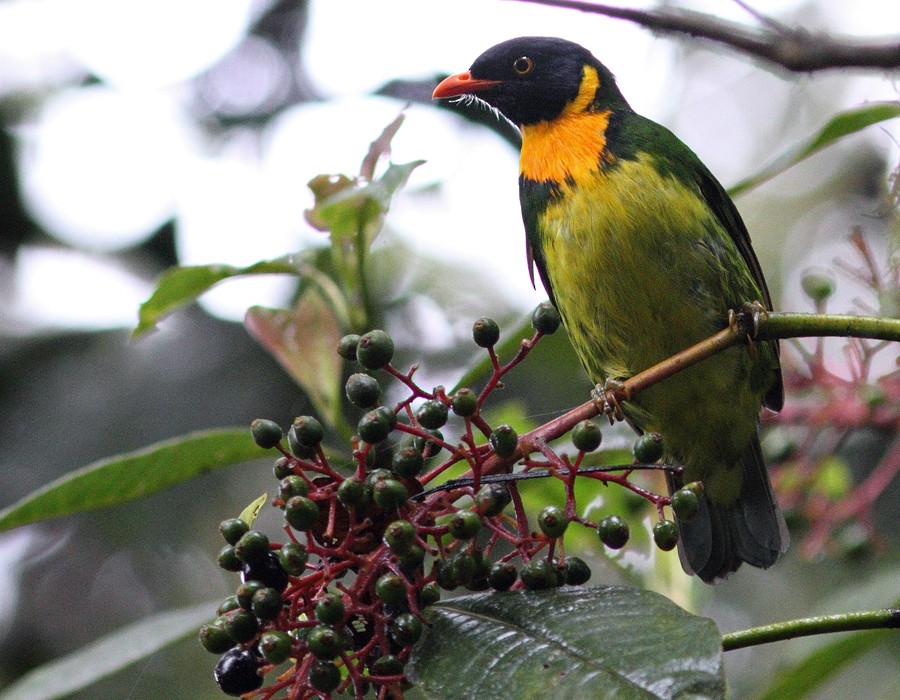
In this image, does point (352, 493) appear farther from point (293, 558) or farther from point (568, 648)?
point (568, 648)

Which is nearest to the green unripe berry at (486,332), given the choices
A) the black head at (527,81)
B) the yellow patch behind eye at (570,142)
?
the yellow patch behind eye at (570,142)

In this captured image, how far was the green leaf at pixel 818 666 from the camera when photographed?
220 centimetres

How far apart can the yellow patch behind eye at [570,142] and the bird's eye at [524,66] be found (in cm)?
17

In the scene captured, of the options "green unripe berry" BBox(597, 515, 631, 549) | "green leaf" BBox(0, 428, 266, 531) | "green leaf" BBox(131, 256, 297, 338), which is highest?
"green unripe berry" BBox(597, 515, 631, 549)

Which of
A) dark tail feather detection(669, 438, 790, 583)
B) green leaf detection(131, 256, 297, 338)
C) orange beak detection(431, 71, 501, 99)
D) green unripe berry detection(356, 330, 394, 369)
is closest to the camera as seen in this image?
green unripe berry detection(356, 330, 394, 369)

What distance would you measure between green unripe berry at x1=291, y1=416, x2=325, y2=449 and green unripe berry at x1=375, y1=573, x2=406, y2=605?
0.85ft

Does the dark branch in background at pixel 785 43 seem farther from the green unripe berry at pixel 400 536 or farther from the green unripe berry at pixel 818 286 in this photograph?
the green unripe berry at pixel 818 286

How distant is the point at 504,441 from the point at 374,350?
26cm

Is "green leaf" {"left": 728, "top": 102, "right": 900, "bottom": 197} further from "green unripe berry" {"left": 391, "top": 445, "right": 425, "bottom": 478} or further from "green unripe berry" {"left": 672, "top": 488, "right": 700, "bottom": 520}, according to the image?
"green unripe berry" {"left": 391, "top": 445, "right": 425, "bottom": 478}

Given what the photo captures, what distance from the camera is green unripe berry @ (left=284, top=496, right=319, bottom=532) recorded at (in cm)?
137

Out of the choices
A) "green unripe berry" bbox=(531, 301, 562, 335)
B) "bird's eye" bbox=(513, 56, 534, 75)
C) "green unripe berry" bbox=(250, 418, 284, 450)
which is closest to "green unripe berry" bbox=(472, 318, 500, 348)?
"green unripe berry" bbox=(531, 301, 562, 335)

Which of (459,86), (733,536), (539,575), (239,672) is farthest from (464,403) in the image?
(459,86)

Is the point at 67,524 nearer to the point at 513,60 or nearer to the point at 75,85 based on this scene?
the point at 75,85

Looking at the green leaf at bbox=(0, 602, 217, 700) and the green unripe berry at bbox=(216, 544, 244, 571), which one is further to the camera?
the green leaf at bbox=(0, 602, 217, 700)
